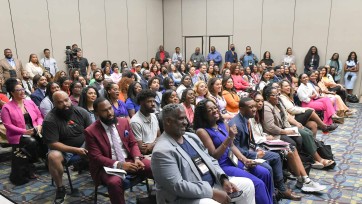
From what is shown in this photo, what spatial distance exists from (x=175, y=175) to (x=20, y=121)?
101 inches

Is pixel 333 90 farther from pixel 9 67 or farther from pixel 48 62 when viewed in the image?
pixel 9 67

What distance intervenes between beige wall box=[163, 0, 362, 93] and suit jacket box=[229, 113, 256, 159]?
8360 mm

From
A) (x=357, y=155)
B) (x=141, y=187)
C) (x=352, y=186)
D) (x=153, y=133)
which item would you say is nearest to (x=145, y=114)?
(x=153, y=133)

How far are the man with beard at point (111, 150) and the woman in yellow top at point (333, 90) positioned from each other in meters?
5.49

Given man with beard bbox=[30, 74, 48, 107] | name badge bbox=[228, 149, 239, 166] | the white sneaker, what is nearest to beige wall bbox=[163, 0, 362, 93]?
the white sneaker

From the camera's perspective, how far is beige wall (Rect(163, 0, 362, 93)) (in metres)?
9.51

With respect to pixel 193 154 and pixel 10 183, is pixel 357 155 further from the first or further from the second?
pixel 10 183

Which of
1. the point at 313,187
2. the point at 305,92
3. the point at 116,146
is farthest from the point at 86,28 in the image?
the point at 313,187

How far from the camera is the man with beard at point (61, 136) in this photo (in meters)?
2.88

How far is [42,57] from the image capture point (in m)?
8.07

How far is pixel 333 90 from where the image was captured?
286 inches

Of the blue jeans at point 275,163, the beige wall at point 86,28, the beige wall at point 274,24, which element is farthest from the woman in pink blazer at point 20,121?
the beige wall at point 274,24

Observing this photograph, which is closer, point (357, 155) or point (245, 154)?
point (245, 154)

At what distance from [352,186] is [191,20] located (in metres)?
9.96
